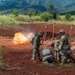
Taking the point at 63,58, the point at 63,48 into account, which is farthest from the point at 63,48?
the point at 63,58

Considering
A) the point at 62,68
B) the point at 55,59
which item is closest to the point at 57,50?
the point at 55,59

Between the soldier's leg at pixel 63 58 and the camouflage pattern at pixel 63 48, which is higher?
the camouflage pattern at pixel 63 48

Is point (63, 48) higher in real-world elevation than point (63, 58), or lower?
higher

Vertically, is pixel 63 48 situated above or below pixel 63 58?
above

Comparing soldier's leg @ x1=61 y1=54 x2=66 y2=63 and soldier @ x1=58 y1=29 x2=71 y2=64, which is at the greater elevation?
soldier @ x1=58 y1=29 x2=71 y2=64

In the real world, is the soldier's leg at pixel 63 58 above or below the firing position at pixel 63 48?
below

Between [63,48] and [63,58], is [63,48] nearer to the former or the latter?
[63,48]

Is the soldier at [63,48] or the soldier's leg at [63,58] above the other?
the soldier at [63,48]

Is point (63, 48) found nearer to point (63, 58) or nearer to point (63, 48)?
point (63, 48)

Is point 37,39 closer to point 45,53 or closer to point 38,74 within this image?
point 45,53

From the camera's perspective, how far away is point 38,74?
14.0m

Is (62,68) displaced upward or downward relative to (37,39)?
downward

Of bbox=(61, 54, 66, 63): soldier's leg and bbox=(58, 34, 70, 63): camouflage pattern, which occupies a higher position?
bbox=(58, 34, 70, 63): camouflage pattern

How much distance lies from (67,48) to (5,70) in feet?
12.5
